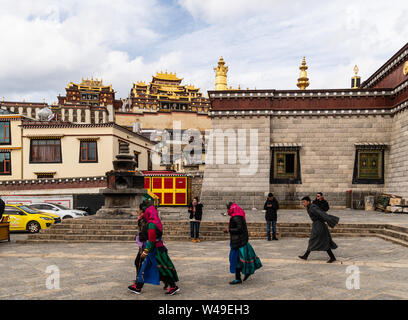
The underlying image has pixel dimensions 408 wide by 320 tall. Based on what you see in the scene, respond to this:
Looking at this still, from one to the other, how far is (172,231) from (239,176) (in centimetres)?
942

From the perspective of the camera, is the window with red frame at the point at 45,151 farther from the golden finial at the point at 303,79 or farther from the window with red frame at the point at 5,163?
the golden finial at the point at 303,79

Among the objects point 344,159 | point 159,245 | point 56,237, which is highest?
point 344,159

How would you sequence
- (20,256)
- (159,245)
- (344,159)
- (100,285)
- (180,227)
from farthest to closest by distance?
(344,159), (180,227), (20,256), (100,285), (159,245)

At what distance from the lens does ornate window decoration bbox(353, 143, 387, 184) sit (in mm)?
21797

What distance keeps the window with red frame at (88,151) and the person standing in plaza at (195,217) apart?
707 inches

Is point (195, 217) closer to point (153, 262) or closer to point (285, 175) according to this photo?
point (153, 262)

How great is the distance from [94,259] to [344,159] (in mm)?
17259

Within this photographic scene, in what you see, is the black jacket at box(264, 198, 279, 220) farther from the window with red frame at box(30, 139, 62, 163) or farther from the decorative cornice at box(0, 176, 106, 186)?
the window with red frame at box(30, 139, 62, 163)

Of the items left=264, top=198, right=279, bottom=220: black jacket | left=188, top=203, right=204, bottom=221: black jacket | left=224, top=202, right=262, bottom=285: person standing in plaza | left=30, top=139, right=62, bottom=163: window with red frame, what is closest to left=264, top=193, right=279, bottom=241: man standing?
left=264, top=198, right=279, bottom=220: black jacket

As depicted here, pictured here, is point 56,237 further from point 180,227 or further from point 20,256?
point 180,227

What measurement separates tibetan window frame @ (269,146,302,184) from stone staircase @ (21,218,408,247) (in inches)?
327

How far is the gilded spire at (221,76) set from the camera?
937 inches
